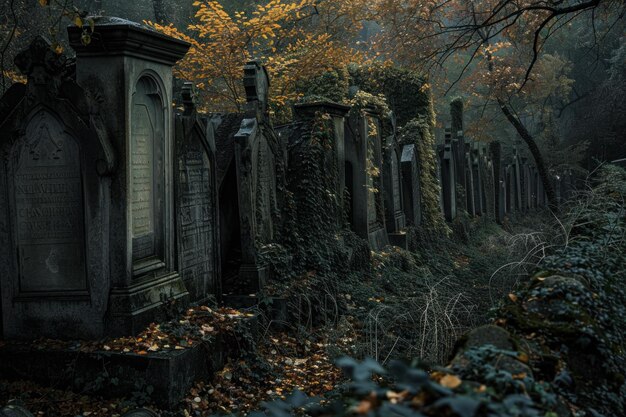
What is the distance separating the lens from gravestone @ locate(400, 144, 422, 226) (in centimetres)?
1485

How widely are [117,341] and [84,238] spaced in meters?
0.95

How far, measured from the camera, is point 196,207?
7137 mm

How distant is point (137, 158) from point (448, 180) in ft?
45.5

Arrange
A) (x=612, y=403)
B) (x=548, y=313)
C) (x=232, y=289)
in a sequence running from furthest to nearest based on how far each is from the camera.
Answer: (x=232, y=289), (x=548, y=313), (x=612, y=403)

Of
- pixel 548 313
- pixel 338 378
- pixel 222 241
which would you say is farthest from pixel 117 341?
pixel 548 313

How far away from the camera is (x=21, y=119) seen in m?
5.67

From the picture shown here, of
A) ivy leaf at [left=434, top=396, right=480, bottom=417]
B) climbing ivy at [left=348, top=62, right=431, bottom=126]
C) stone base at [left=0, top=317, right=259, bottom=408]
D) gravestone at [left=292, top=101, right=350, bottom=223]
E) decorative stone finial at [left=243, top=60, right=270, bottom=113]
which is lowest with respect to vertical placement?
stone base at [left=0, top=317, right=259, bottom=408]

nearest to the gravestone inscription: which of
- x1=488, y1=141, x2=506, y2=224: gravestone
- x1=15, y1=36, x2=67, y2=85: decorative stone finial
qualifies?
x1=15, y1=36, x2=67, y2=85: decorative stone finial

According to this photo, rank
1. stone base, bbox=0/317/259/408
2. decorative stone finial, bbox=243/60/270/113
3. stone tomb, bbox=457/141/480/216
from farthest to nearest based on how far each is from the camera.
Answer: stone tomb, bbox=457/141/480/216, decorative stone finial, bbox=243/60/270/113, stone base, bbox=0/317/259/408

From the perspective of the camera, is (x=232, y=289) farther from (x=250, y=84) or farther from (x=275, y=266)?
(x=250, y=84)

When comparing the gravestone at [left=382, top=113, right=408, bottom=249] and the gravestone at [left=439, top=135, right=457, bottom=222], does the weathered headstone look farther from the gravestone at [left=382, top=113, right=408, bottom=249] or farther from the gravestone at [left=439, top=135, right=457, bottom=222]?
the gravestone at [left=382, top=113, right=408, bottom=249]

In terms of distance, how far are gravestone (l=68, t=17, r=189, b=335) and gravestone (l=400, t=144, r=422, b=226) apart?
9.07m

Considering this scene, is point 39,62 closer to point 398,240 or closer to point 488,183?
point 398,240

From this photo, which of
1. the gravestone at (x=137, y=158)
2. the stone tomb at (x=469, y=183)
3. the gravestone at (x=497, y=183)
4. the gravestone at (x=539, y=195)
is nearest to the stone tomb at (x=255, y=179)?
the gravestone at (x=137, y=158)
